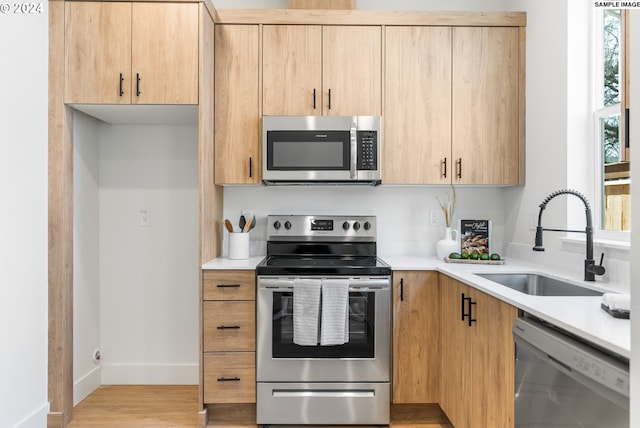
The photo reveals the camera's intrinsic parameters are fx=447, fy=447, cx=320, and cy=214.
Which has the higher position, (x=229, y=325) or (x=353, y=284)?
(x=353, y=284)

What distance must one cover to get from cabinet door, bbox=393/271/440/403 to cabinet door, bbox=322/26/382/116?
1.10m

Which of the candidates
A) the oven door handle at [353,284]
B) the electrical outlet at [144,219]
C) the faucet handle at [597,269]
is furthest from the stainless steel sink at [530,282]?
the electrical outlet at [144,219]

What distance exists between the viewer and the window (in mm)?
2193

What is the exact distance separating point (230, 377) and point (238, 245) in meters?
0.78

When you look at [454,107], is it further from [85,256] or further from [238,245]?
[85,256]

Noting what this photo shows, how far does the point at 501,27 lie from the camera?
2.89 meters

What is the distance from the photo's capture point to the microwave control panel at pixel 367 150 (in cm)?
279

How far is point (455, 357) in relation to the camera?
2301 millimetres

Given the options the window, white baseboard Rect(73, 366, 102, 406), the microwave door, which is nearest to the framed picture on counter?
the window

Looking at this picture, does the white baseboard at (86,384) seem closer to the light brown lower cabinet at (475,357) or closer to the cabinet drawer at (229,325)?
the cabinet drawer at (229,325)

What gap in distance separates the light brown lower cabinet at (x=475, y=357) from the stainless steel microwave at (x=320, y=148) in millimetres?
879
